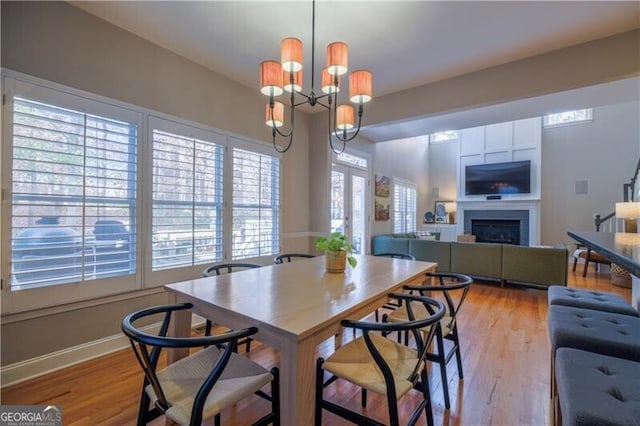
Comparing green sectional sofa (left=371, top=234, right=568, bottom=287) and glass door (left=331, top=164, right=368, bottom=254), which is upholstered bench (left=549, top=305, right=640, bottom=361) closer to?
green sectional sofa (left=371, top=234, right=568, bottom=287)

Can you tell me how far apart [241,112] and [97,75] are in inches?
58.1

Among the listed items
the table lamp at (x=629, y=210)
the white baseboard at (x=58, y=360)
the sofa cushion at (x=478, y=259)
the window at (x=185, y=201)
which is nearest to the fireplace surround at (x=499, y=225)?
the sofa cushion at (x=478, y=259)

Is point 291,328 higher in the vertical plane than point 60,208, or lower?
lower

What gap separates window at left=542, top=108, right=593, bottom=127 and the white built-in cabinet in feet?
0.86

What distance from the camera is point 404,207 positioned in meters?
7.78

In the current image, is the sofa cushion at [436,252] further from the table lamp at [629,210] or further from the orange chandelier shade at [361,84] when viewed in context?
the orange chandelier shade at [361,84]

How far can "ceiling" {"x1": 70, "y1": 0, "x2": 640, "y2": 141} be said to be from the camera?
2254mm

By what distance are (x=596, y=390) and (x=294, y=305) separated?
114 cm

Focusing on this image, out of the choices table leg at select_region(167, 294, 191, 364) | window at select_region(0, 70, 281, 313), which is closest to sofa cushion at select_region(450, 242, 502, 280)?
window at select_region(0, 70, 281, 313)

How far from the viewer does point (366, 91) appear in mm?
2000

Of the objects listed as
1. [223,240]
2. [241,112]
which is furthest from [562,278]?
[241,112]

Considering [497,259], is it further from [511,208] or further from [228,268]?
[228,268]

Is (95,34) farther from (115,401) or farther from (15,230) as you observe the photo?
(115,401)

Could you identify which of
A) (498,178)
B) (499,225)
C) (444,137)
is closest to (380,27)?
(498,178)
